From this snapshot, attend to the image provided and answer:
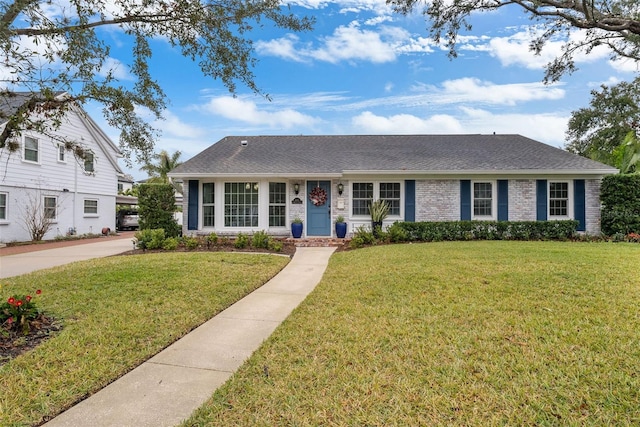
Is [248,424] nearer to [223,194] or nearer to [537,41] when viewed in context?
[537,41]

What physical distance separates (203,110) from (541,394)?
13.7 meters

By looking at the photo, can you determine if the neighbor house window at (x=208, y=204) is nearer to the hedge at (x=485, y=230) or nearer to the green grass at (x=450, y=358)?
the hedge at (x=485, y=230)

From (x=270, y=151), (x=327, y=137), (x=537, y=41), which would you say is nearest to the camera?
(x=537, y=41)

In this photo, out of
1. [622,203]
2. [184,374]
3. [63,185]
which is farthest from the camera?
[63,185]

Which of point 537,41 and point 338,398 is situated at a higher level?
point 537,41

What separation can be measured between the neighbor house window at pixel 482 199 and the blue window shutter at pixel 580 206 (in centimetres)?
318

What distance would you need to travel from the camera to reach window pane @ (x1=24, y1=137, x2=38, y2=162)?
14.7 m

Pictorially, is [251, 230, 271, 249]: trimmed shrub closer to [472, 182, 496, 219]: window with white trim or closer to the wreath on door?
the wreath on door

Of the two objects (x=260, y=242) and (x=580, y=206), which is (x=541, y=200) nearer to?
(x=580, y=206)

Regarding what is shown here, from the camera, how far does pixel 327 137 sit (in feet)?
55.8

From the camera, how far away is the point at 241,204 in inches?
535

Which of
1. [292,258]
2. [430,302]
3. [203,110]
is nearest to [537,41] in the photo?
[430,302]

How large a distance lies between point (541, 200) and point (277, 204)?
10.6 m

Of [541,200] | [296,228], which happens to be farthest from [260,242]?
[541,200]
